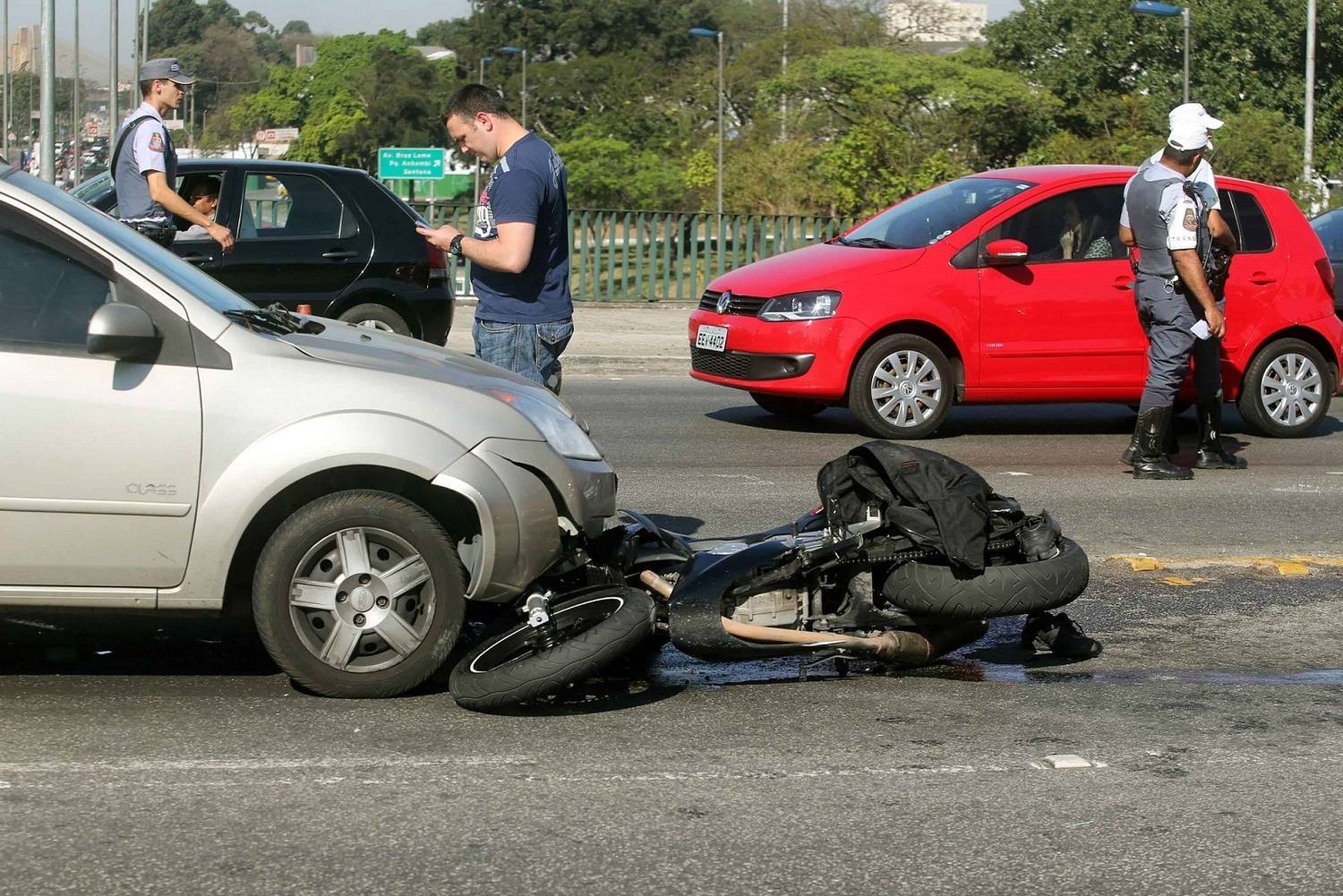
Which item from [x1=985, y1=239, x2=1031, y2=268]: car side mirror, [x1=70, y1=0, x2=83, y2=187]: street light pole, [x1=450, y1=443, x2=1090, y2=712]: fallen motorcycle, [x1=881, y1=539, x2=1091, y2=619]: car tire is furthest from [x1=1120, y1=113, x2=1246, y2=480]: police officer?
[x1=70, y1=0, x2=83, y2=187]: street light pole

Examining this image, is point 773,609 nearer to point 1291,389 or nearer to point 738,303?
point 738,303

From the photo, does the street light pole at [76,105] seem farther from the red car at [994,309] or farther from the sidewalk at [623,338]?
the red car at [994,309]

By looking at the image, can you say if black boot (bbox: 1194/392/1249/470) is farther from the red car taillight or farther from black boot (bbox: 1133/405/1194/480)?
the red car taillight

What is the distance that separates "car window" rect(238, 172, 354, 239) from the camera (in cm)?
1216

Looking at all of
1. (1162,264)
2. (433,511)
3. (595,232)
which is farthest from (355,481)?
(595,232)

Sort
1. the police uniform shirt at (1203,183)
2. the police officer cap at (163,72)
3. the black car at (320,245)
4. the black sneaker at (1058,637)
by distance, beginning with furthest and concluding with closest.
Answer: the black car at (320,245), the police officer cap at (163,72), the police uniform shirt at (1203,183), the black sneaker at (1058,637)

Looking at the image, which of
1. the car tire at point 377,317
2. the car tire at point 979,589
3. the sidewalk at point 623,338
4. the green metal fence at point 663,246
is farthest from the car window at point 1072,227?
the green metal fence at point 663,246

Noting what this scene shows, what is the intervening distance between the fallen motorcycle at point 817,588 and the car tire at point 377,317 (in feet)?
22.8

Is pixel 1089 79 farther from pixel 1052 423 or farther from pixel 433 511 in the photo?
pixel 433 511

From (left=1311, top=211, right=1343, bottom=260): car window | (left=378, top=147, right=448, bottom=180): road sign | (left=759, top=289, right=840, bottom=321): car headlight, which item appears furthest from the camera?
(left=378, top=147, right=448, bottom=180): road sign

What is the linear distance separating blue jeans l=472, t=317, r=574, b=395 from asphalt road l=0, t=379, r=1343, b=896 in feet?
5.10

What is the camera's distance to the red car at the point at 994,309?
1092cm

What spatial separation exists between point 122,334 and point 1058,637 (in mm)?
3196

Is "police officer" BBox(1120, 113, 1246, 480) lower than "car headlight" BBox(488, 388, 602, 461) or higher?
higher
